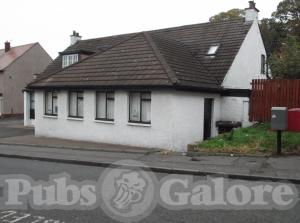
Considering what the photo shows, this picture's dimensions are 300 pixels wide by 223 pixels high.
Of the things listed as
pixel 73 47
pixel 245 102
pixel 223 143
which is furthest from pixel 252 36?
pixel 73 47

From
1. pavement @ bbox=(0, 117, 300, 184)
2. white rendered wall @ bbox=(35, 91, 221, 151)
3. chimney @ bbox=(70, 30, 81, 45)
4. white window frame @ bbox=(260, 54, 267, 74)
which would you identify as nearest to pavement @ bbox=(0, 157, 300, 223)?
pavement @ bbox=(0, 117, 300, 184)

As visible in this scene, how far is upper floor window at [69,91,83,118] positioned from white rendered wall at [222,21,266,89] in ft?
22.4

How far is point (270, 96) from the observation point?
17844mm

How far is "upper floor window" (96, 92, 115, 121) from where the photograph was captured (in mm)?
18453

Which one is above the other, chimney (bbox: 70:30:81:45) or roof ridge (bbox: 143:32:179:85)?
chimney (bbox: 70:30:81:45)

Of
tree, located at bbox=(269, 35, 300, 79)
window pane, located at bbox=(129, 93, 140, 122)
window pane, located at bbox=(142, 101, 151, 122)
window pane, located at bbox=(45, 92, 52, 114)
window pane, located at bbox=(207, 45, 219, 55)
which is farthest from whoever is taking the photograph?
window pane, located at bbox=(45, 92, 52, 114)

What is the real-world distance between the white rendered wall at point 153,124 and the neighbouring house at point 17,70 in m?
22.9

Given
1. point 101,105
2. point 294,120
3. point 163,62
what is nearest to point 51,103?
point 101,105

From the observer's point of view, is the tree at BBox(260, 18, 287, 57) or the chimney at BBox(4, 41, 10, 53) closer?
the tree at BBox(260, 18, 287, 57)

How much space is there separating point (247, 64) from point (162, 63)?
7.05 m

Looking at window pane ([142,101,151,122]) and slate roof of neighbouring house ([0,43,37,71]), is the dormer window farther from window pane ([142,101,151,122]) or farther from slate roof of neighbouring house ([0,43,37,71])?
slate roof of neighbouring house ([0,43,37,71])

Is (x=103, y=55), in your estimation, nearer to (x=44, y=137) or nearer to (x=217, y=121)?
(x=44, y=137)

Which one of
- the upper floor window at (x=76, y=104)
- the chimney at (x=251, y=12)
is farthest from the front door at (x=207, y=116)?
the chimney at (x=251, y=12)

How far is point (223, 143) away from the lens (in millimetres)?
14688
